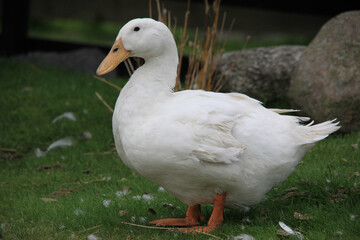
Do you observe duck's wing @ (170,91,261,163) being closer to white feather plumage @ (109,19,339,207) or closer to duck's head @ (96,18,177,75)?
white feather plumage @ (109,19,339,207)

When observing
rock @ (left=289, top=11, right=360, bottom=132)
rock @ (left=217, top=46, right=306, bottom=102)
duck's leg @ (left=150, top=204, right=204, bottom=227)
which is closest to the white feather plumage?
duck's leg @ (left=150, top=204, right=204, bottom=227)

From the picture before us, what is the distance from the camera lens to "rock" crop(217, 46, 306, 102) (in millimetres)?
7172

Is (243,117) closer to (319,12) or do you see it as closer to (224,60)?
(224,60)

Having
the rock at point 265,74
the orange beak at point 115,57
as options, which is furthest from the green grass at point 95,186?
the rock at point 265,74

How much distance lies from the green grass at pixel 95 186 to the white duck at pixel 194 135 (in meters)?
0.34

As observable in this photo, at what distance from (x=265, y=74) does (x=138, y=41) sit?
146 inches

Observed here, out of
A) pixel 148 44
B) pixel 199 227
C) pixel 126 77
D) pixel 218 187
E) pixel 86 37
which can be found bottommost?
pixel 86 37

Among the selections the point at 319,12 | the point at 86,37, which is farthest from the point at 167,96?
the point at 86,37

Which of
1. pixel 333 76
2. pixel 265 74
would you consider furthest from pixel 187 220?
pixel 265 74

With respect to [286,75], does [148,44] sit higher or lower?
higher

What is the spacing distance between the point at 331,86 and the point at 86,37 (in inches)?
490

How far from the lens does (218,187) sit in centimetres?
382

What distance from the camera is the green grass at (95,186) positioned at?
3.93m

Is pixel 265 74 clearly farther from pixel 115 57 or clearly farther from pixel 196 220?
pixel 115 57
